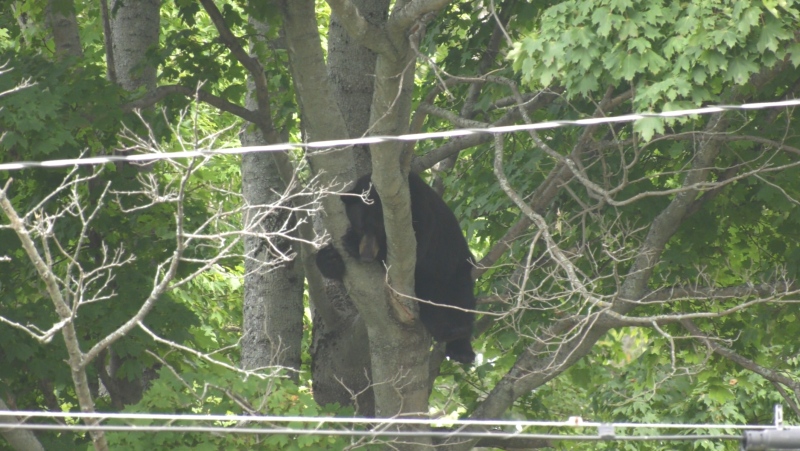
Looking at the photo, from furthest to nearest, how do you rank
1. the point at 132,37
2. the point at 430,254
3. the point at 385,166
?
the point at 132,37 < the point at 430,254 < the point at 385,166

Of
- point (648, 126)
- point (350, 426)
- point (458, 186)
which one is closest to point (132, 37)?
point (458, 186)

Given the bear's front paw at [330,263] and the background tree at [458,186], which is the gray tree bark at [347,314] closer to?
the background tree at [458,186]

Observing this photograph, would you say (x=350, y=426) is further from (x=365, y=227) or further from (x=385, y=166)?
(x=385, y=166)

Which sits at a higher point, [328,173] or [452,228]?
[328,173]

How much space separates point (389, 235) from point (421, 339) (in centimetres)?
118

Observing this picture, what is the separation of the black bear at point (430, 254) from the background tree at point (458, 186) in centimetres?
15

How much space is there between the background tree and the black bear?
148 millimetres

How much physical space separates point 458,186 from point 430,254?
228 centimetres

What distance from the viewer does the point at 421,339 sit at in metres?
6.98

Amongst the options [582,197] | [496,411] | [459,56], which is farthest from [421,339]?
[459,56]

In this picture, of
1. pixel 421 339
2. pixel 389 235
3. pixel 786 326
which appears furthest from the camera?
pixel 786 326

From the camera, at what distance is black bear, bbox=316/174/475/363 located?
22.9ft

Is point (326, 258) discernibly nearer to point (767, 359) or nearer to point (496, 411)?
point (496, 411)

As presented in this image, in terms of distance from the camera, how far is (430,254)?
7812 millimetres
